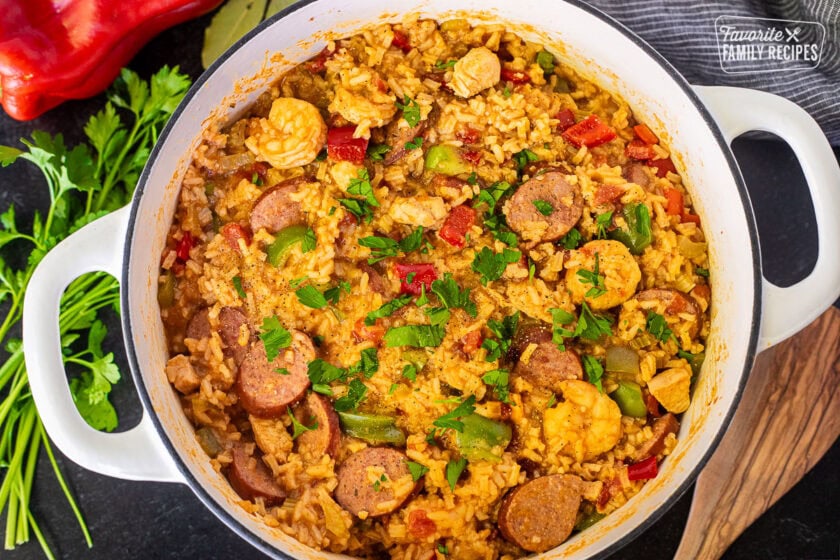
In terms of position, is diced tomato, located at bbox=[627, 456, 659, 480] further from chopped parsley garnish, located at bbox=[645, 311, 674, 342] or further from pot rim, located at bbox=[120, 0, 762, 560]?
chopped parsley garnish, located at bbox=[645, 311, 674, 342]

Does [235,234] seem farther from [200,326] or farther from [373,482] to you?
[373,482]

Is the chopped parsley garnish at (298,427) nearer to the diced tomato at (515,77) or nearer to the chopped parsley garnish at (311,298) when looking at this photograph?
the chopped parsley garnish at (311,298)

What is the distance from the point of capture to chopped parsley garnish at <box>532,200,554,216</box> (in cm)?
315

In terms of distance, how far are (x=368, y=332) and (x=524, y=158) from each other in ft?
3.20

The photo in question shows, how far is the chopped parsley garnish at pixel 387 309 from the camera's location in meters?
3.12

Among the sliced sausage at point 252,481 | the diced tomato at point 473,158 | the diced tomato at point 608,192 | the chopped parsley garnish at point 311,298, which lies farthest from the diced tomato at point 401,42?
the sliced sausage at point 252,481

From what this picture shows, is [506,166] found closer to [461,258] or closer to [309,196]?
[461,258]

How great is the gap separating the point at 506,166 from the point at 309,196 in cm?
83

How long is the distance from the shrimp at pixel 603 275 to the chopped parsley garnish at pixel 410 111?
85 cm

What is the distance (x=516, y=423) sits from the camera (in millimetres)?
3164

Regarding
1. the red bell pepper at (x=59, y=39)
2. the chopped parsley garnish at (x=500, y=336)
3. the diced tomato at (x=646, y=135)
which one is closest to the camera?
the chopped parsley garnish at (x=500, y=336)

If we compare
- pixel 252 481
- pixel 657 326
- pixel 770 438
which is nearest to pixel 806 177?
pixel 657 326

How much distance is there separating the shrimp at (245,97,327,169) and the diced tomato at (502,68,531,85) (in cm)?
81

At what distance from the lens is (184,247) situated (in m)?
3.32
